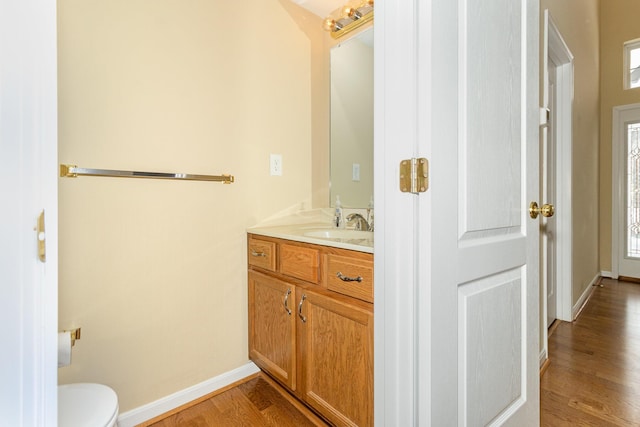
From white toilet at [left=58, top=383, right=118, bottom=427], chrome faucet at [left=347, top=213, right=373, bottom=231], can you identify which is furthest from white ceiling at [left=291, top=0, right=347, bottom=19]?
white toilet at [left=58, top=383, right=118, bottom=427]

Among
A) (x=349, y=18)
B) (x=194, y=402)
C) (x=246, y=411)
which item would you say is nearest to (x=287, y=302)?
(x=246, y=411)

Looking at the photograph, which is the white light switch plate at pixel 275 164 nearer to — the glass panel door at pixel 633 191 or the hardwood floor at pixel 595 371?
the hardwood floor at pixel 595 371

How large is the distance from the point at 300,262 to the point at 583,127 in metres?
3.05

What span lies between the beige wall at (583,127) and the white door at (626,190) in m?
0.40

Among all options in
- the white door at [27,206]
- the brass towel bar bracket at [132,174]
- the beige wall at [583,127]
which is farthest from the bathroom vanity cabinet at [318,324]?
the beige wall at [583,127]

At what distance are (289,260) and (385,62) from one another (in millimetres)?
974

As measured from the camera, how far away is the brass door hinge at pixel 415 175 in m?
0.77

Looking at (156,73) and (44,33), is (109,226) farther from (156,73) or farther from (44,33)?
(44,33)

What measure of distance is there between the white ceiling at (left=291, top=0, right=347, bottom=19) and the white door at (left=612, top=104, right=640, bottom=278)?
3.88 meters

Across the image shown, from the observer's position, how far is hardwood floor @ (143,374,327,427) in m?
1.49

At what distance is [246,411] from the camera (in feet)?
5.15

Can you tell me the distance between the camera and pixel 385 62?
821 millimetres

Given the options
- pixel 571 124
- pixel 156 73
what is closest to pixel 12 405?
pixel 156 73

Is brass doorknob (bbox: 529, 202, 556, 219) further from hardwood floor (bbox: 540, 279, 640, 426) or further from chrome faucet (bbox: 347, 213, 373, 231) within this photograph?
hardwood floor (bbox: 540, 279, 640, 426)
